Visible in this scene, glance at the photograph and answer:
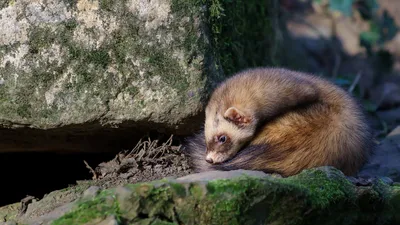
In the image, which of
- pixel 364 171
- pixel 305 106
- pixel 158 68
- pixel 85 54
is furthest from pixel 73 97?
pixel 364 171

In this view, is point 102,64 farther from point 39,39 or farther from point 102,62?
point 39,39

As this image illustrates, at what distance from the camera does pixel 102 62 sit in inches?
143

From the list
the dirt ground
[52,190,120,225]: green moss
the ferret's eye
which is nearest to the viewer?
[52,190,120,225]: green moss

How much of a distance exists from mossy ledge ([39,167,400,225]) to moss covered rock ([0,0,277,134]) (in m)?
0.72

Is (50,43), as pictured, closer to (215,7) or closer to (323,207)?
(215,7)

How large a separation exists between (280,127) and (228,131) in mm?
389

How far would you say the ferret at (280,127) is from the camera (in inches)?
144

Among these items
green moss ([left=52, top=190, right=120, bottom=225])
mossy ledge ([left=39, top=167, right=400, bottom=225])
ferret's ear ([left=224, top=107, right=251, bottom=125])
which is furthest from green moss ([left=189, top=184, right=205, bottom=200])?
ferret's ear ([left=224, top=107, right=251, bottom=125])

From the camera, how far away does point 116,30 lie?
3.63m

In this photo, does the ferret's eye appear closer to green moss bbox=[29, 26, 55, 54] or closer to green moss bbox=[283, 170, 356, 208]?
green moss bbox=[283, 170, 356, 208]

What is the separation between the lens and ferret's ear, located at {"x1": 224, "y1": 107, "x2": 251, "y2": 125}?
4.03 metres

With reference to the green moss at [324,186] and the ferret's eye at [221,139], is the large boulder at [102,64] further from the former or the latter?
the green moss at [324,186]

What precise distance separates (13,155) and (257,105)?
62.9 inches

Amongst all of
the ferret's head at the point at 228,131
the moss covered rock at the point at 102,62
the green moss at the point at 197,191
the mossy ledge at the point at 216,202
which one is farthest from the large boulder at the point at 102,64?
the green moss at the point at 197,191
